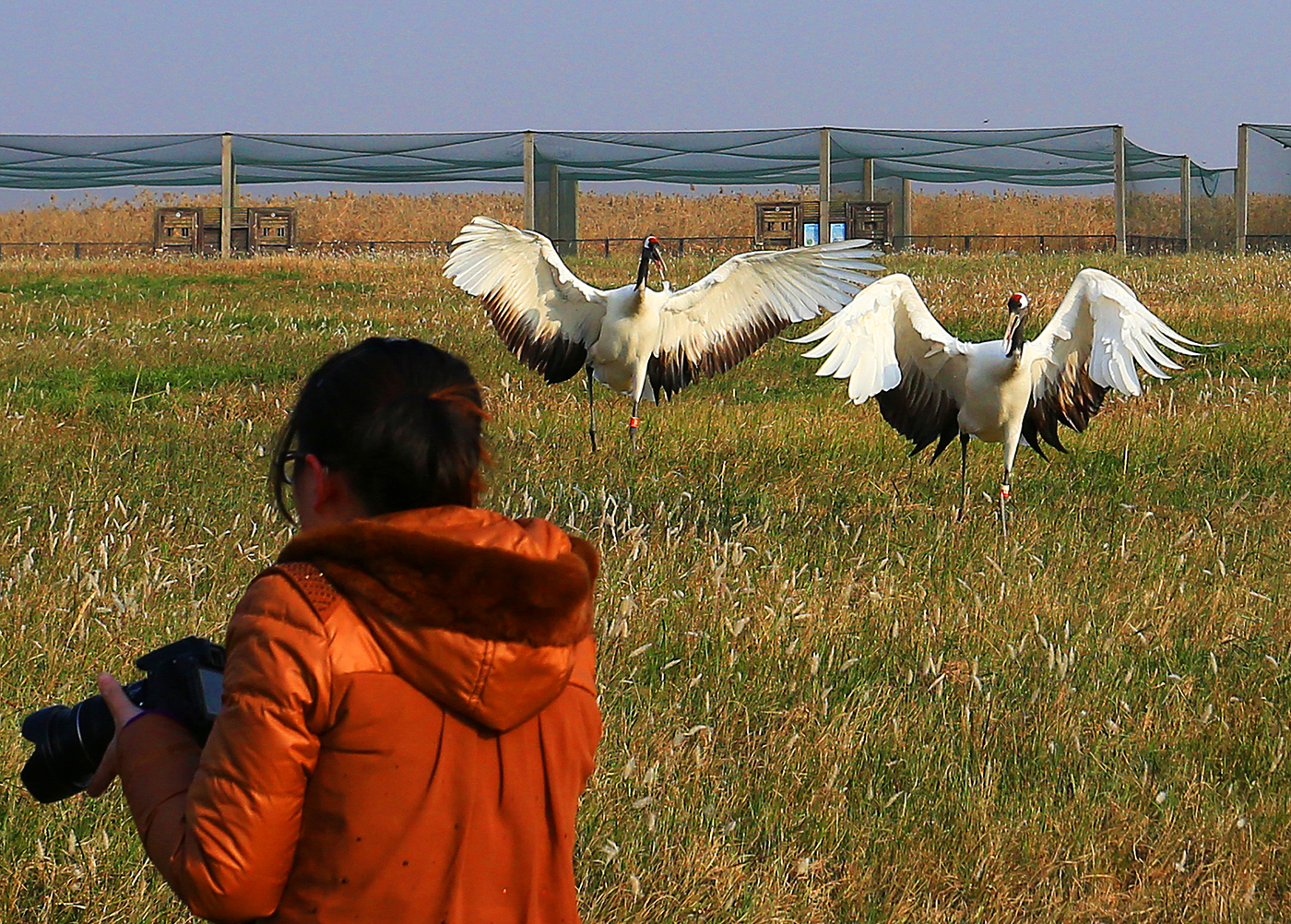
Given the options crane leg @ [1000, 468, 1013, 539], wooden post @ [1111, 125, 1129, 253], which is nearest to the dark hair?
crane leg @ [1000, 468, 1013, 539]

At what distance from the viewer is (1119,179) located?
25406mm

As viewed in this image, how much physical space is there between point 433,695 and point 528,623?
0.16 meters

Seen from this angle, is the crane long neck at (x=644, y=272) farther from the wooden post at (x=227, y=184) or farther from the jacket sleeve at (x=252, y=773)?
the wooden post at (x=227, y=184)

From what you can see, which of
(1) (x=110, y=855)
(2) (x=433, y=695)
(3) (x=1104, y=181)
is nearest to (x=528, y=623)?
(2) (x=433, y=695)

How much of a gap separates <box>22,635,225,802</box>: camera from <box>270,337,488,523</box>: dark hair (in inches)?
12.8

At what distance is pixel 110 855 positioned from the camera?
11.2 feet

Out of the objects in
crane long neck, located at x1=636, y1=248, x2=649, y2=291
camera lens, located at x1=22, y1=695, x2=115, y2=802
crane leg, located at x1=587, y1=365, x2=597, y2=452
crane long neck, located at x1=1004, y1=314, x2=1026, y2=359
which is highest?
crane long neck, located at x1=636, y1=248, x2=649, y2=291

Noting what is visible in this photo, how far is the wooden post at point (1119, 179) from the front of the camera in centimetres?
2505

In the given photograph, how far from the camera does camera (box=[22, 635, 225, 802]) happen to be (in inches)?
84.9

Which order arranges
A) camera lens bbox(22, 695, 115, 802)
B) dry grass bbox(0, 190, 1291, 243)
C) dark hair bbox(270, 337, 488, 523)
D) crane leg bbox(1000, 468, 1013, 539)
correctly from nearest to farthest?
dark hair bbox(270, 337, 488, 523) → camera lens bbox(22, 695, 115, 802) → crane leg bbox(1000, 468, 1013, 539) → dry grass bbox(0, 190, 1291, 243)

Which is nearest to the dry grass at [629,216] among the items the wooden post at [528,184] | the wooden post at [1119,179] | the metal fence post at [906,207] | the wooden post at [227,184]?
the wooden post at [1119,179]

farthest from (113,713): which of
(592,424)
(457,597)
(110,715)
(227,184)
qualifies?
(227,184)

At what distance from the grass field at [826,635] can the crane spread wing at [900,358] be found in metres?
0.42

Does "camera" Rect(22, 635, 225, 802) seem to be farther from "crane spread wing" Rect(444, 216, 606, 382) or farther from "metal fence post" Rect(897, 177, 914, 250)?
"metal fence post" Rect(897, 177, 914, 250)
